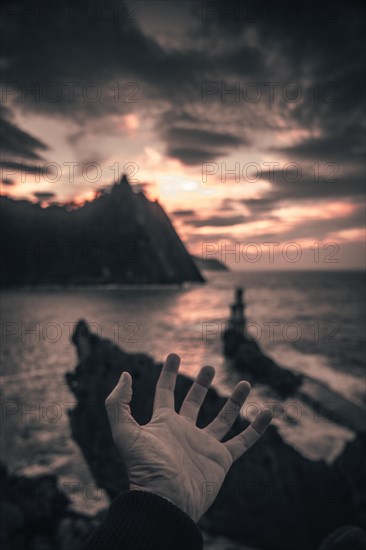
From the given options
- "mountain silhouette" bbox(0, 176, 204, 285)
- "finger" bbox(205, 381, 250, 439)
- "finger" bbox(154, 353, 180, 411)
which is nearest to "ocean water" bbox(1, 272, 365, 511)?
"finger" bbox(205, 381, 250, 439)

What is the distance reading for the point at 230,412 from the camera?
8.39 ft

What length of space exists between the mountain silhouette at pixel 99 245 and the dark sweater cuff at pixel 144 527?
9908 cm

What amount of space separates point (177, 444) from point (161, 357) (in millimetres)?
32001

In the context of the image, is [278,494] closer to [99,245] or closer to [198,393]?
[198,393]

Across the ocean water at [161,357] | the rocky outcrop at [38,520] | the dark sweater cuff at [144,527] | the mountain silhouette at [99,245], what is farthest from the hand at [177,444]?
the mountain silhouette at [99,245]

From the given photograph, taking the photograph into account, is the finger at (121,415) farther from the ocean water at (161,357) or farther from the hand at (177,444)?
the ocean water at (161,357)

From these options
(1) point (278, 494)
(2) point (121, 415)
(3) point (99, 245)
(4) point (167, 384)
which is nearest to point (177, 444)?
(4) point (167, 384)

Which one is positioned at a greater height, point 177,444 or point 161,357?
point 177,444

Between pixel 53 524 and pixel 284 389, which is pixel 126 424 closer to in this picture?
pixel 53 524

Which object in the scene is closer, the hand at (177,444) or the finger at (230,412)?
the hand at (177,444)

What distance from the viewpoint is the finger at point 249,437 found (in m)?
2.46

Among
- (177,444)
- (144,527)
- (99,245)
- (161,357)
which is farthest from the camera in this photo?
(99,245)

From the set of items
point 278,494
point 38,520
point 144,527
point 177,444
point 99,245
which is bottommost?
point 38,520

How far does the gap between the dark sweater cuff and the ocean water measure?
387 inches
